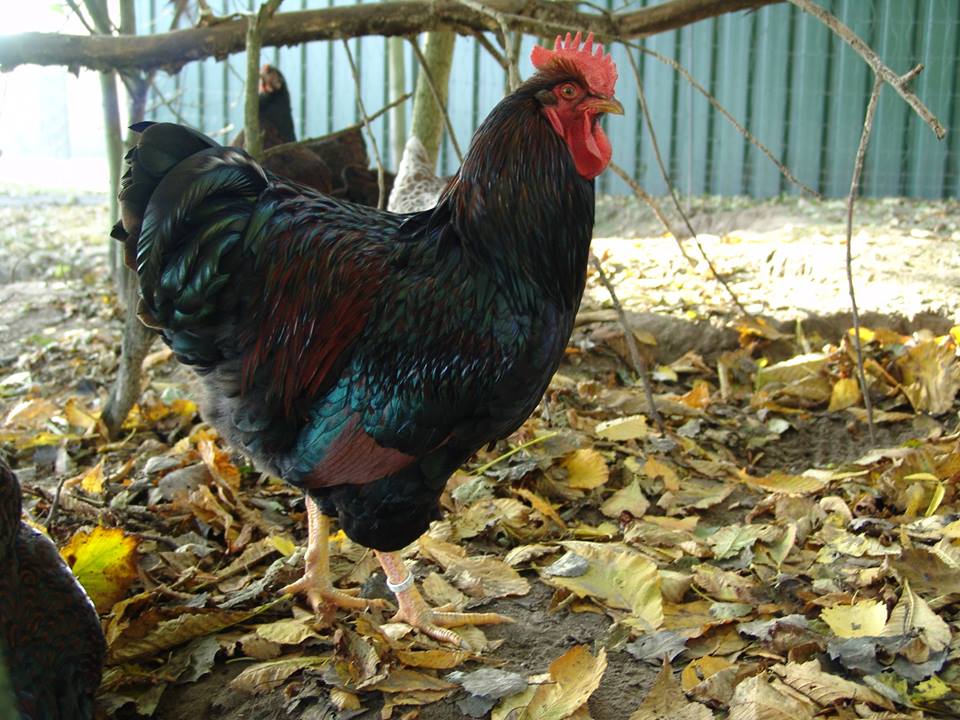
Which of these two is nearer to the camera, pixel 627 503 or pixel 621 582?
pixel 621 582

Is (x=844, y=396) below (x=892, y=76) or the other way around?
below

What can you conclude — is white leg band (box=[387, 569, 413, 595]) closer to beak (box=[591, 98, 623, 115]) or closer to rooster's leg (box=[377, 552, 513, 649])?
rooster's leg (box=[377, 552, 513, 649])

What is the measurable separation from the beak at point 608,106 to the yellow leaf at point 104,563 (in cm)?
196

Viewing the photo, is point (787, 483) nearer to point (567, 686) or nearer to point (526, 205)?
point (567, 686)

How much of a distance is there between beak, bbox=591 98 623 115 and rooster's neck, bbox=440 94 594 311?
139 millimetres

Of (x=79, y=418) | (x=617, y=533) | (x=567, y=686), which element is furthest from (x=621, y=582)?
(x=79, y=418)

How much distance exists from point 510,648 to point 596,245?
4.63m

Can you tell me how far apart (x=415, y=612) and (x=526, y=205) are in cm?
132

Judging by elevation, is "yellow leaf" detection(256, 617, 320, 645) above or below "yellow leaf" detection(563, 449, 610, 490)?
below

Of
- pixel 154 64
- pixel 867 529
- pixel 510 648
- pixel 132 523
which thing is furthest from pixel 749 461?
pixel 154 64

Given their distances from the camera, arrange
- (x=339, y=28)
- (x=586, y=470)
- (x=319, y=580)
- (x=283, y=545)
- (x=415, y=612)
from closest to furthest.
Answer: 1. (x=415, y=612)
2. (x=319, y=580)
3. (x=283, y=545)
4. (x=586, y=470)
5. (x=339, y=28)

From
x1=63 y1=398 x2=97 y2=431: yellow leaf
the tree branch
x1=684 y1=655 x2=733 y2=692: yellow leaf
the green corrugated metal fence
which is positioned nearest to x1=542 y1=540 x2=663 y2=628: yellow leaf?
x1=684 y1=655 x2=733 y2=692: yellow leaf

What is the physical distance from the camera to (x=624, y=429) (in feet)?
13.0

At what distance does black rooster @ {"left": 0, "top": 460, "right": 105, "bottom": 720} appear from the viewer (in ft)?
6.75
